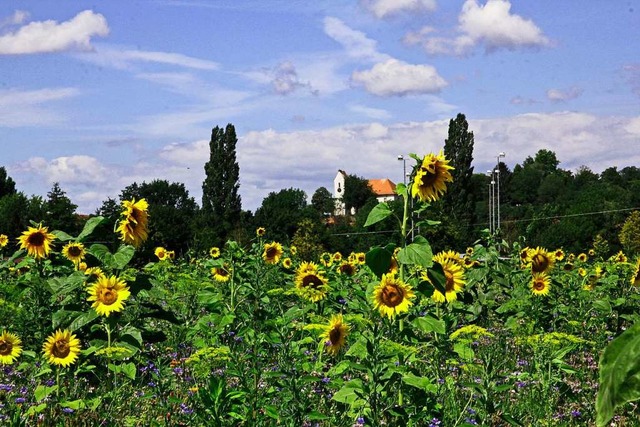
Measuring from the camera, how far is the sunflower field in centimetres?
396

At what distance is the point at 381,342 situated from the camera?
13.1 feet

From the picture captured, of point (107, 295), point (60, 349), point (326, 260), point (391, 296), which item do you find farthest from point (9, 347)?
point (326, 260)

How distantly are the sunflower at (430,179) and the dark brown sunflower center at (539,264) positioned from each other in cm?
354

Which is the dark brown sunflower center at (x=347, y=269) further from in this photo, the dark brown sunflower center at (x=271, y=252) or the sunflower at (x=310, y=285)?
the sunflower at (x=310, y=285)

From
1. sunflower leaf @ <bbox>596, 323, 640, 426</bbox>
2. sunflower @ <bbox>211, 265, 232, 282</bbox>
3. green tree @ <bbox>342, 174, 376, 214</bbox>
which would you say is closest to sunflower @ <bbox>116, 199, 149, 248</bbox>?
sunflower @ <bbox>211, 265, 232, 282</bbox>

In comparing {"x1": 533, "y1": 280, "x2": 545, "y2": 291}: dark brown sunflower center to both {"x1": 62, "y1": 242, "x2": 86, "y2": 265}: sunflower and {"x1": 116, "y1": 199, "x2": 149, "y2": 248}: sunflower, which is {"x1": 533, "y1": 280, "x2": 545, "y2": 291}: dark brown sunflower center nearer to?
{"x1": 116, "y1": 199, "x2": 149, "y2": 248}: sunflower

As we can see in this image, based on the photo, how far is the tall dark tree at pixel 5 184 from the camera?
239 feet

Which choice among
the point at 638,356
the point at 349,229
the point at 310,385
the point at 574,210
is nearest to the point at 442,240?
the point at 310,385

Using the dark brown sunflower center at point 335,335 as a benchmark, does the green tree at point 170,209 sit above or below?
above

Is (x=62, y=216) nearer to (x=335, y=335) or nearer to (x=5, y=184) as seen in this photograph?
(x=5, y=184)

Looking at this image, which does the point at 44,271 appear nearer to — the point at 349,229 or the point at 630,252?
the point at 630,252

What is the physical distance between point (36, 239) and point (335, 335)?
8.33ft

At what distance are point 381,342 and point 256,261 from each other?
10.8 feet

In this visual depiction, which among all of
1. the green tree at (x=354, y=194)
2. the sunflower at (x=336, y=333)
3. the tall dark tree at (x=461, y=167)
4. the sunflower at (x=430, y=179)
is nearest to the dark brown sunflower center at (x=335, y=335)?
the sunflower at (x=336, y=333)
